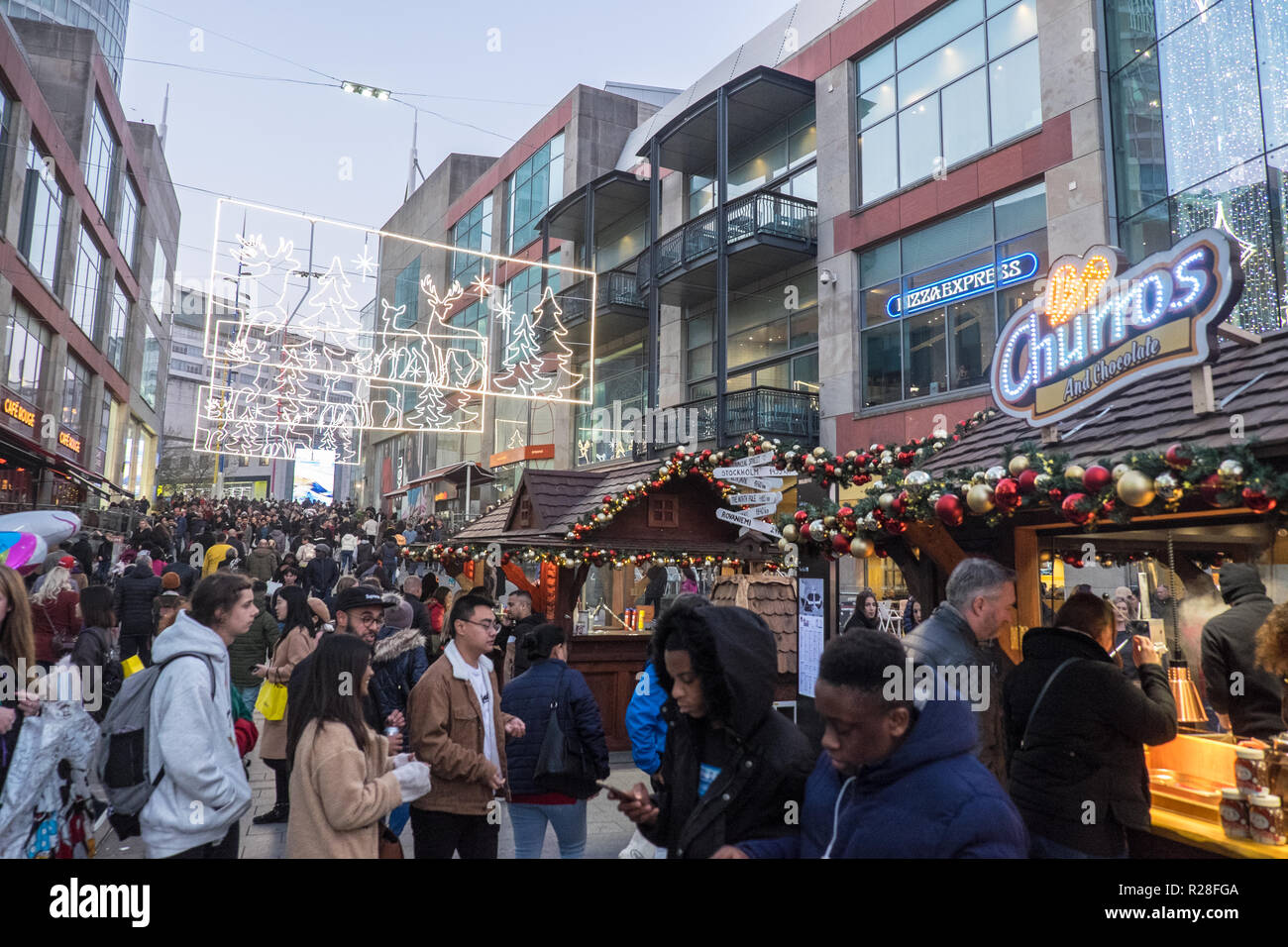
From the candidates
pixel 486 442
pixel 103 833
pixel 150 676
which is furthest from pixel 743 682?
pixel 486 442

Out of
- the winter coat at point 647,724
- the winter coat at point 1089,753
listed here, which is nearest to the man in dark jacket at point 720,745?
the winter coat at point 1089,753

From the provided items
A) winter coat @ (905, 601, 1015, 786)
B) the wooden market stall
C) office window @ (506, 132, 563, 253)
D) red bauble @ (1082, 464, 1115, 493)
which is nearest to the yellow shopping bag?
the wooden market stall

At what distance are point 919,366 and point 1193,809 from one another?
13.0 meters

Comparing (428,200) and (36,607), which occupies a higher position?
(428,200)

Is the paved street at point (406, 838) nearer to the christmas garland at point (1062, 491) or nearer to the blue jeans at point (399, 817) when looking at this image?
the blue jeans at point (399, 817)

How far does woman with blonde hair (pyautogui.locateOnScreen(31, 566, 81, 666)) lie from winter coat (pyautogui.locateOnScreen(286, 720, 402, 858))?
6169 mm

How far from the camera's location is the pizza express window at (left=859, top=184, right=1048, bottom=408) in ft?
48.4

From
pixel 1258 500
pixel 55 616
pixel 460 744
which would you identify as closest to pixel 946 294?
pixel 1258 500

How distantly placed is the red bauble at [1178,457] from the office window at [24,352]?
88.8ft

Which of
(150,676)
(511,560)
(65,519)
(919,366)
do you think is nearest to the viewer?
(150,676)

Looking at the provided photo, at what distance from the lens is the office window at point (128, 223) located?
35.8m

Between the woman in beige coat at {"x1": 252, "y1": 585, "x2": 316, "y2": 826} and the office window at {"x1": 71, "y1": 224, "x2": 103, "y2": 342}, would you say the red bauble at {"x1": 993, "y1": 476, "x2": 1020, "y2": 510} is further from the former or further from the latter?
the office window at {"x1": 71, "y1": 224, "x2": 103, "y2": 342}

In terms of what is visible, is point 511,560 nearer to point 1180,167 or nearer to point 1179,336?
point 1179,336

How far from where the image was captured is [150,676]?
332 cm
